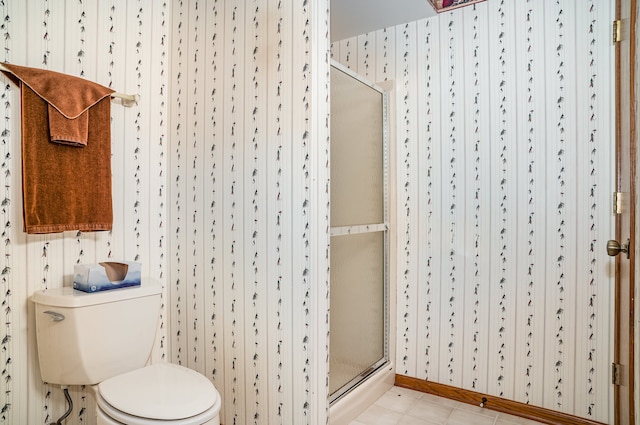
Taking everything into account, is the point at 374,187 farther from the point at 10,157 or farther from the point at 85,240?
the point at 10,157

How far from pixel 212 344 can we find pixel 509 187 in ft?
5.77

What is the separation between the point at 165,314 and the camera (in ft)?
6.66

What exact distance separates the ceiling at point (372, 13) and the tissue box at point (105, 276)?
1785mm

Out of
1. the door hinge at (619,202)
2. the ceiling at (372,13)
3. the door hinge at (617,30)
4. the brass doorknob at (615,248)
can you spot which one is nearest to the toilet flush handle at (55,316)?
the ceiling at (372,13)

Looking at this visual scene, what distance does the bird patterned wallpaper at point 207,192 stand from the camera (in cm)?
154

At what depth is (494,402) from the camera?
2.14 meters

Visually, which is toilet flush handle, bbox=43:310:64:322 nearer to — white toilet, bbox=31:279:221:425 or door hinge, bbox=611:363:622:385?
white toilet, bbox=31:279:221:425

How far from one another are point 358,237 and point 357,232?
71 mm

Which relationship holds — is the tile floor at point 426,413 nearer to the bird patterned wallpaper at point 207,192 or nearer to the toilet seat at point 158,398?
the bird patterned wallpaper at point 207,192

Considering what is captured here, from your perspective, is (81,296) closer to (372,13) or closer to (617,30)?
(372,13)

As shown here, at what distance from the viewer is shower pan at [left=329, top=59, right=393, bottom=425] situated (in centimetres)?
198

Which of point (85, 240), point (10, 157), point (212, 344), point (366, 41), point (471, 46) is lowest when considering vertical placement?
point (212, 344)

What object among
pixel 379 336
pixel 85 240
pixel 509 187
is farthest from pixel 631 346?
pixel 85 240

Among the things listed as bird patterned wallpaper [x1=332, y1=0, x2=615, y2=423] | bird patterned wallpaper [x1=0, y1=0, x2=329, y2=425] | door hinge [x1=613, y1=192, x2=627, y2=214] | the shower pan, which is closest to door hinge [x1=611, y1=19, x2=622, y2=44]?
bird patterned wallpaper [x1=332, y1=0, x2=615, y2=423]
